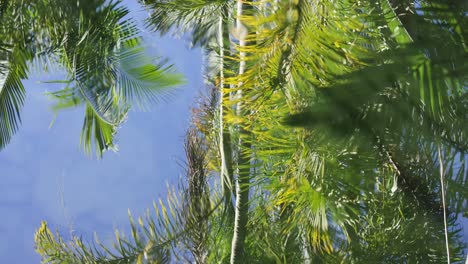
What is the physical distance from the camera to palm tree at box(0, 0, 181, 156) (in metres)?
4.52

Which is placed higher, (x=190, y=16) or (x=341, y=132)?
(x=190, y=16)

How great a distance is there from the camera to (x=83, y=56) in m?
4.71

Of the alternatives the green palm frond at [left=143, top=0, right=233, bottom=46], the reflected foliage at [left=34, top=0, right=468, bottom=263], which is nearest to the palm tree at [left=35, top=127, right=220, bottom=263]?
the reflected foliage at [left=34, top=0, right=468, bottom=263]

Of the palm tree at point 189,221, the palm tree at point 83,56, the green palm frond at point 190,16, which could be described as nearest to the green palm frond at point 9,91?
the palm tree at point 83,56

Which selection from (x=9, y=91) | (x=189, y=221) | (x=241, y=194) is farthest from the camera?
(x=9, y=91)

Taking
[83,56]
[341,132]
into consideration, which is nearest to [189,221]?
[341,132]

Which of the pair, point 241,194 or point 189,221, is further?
point 241,194

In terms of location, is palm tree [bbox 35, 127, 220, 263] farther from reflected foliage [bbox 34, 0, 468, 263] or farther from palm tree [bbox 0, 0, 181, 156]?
palm tree [bbox 0, 0, 181, 156]

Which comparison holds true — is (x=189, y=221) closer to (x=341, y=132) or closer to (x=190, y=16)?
(x=341, y=132)

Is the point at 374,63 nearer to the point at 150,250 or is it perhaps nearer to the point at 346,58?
the point at 346,58

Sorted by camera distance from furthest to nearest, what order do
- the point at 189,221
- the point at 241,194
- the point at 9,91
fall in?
the point at 9,91
the point at 241,194
the point at 189,221

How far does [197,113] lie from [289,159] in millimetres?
1104

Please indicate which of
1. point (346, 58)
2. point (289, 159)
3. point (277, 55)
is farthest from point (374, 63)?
point (289, 159)

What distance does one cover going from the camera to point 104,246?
10.7ft
